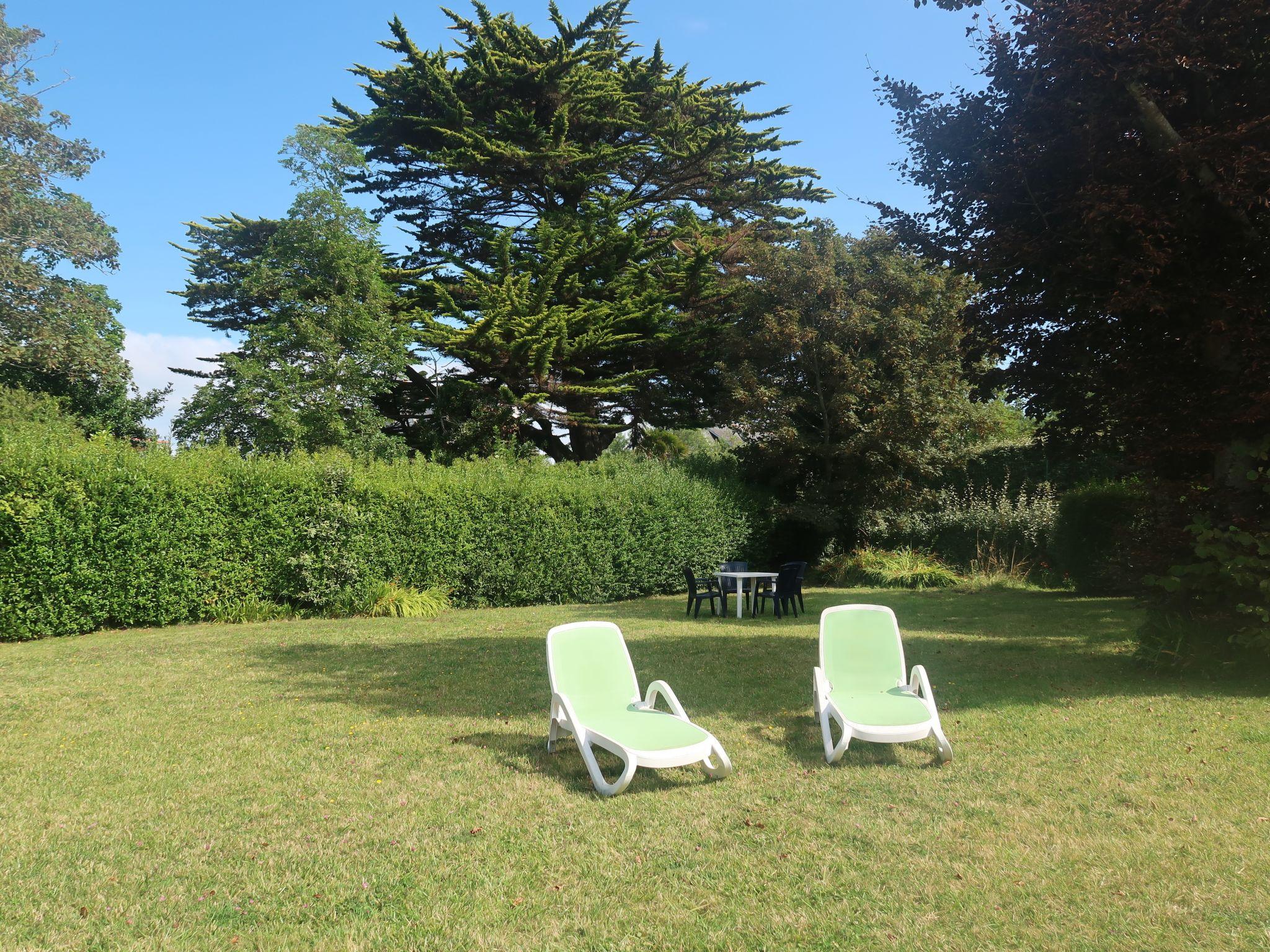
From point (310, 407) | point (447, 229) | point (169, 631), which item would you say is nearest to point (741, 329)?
point (447, 229)

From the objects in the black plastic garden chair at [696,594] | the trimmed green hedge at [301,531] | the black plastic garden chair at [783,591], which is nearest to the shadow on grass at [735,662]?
the black plastic garden chair at [783,591]

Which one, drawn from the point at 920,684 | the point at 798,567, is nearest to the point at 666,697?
the point at 920,684

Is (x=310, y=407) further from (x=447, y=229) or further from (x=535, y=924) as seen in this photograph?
(x=535, y=924)

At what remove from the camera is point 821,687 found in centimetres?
659

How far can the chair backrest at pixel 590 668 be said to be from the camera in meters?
6.49

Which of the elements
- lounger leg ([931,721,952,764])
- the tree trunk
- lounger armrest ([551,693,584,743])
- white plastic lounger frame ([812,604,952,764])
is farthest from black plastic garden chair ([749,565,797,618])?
the tree trunk

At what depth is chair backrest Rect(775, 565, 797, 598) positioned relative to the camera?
1481 centimetres

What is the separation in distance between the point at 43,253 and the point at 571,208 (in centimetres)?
1550

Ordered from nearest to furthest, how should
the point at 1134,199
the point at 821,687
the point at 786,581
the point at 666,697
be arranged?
the point at 666,697 < the point at 821,687 < the point at 1134,199 < the point at 786,581

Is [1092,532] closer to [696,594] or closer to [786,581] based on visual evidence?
[786,581]

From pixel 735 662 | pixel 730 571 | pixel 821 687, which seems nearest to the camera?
pixel 821 687

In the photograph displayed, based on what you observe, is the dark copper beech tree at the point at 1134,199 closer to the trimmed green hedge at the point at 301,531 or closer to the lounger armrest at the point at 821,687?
the lounger armrest at the point at 821,687

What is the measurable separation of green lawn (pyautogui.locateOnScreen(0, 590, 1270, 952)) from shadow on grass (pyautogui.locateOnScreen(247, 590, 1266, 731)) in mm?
84

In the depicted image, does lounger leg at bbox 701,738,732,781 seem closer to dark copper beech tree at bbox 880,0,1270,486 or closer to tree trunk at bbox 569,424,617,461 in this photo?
dark copper beech tree at bbox 880,0,1270,486
